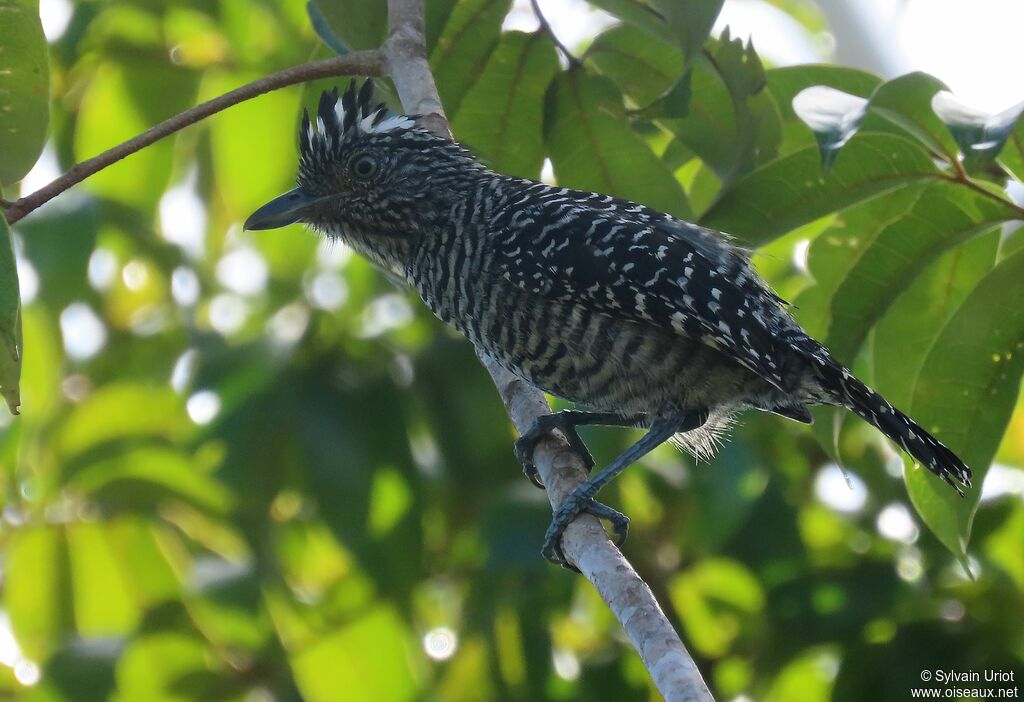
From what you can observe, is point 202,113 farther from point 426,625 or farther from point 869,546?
point 869,546

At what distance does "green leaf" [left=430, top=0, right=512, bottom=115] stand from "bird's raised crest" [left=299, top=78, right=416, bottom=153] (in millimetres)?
177

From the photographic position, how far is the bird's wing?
10.2 feet

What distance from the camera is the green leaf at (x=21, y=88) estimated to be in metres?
2.58

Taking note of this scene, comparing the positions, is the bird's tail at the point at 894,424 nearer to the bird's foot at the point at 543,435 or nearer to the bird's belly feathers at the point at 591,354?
the bird's belly feathers at the point at 591,354

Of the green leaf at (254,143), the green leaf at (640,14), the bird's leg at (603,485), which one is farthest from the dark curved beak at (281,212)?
the bird's leg at (603,485)

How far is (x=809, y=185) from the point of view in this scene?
112 inches

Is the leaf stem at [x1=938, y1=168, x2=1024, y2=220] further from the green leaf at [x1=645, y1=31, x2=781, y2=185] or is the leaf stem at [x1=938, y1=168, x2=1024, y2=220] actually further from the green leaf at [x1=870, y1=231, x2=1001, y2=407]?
the green leaf at [x1=645, y1=31, x2=781, y2=185]

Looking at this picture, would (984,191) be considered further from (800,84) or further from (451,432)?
(451,432)

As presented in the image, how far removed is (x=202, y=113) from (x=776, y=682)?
247cm

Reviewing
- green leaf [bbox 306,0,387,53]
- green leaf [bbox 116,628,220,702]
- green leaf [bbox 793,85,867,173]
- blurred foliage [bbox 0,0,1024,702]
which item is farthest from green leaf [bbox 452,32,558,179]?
green leaf [bbox 116,628,220,702]

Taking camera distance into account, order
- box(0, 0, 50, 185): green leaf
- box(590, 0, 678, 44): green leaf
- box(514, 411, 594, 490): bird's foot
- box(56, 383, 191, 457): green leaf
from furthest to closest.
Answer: box(56, 383, 191, 457): green leaf, box(514, 411, 594, 490): bird's foot, box(590, 0, 678, 44): green leaf, box(0, 0, 50, 185): green leaf

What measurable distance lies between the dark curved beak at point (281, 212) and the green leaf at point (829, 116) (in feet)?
5.37

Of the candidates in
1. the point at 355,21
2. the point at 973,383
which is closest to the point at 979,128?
the point at 973,383

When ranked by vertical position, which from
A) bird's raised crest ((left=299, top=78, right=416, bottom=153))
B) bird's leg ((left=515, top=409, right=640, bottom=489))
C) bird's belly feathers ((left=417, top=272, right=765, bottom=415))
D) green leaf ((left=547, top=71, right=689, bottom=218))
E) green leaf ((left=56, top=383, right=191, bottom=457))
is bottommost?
green leaf ((left=56, top=383, right=191, bottom=457))
